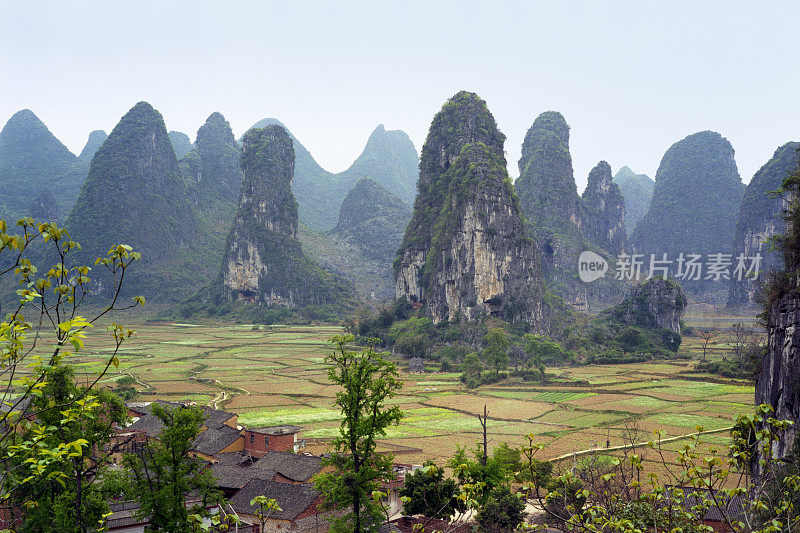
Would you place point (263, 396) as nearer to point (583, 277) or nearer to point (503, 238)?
point (503, 238)

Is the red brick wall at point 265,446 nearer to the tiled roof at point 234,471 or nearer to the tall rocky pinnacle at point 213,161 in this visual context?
the tiled roof at point 234,471

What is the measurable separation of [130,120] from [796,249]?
447ft

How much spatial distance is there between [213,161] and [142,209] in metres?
31.5

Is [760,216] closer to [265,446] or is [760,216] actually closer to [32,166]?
[265,446]

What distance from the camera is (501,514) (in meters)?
16.5

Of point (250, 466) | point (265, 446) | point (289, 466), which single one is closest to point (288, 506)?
point (289, 466)

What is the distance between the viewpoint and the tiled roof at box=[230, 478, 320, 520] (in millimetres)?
17469

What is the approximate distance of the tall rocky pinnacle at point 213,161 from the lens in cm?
14850

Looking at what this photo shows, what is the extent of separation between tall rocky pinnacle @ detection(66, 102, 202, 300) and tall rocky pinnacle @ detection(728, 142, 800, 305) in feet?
366

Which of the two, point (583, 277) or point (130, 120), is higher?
point (130, 120)

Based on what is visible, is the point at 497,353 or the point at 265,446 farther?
the point at 497,353

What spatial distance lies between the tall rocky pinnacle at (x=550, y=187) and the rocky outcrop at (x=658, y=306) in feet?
143

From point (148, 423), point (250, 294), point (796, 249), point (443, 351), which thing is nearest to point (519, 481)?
point (796, 249)

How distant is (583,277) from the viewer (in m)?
115
